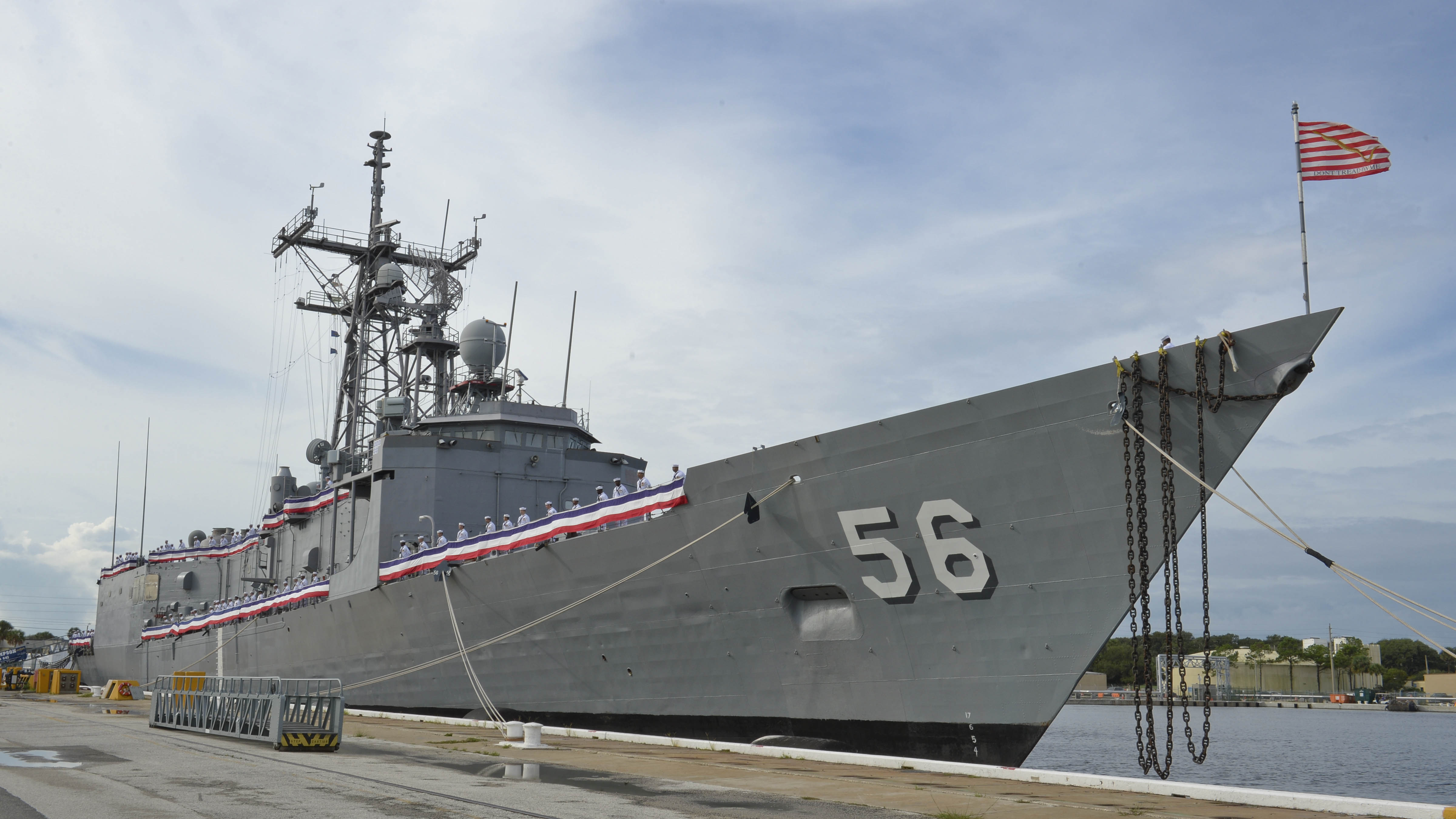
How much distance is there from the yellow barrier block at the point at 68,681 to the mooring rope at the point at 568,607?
2459cm

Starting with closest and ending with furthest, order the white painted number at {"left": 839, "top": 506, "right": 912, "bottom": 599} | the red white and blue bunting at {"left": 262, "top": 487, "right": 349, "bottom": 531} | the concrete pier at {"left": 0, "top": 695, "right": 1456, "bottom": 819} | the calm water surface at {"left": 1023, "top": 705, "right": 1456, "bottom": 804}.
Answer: the concrete pier at {"left": 0, "top": 695, "right": 1456, "bottom": 819}, the white painted number at {"left": 839, "top": 506, "right": 912, "bottom": 599}, the calm water surface at {"left": 1023, "top": 705, "right": 1456, "bottom": 804}, the red white and blue bunting at {"left": 262, "top": 487, "right": 349, "bottom": 531}

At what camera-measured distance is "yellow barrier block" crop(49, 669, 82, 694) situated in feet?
120

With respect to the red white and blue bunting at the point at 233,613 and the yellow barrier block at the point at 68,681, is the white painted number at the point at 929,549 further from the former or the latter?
the yellow barrier block at the point at 68,681

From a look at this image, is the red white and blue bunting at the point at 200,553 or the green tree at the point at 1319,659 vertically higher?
the red white and blue bunting at the point at 200,553

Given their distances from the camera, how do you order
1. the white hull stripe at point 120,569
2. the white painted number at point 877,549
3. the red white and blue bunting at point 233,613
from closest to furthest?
1. the white painted number at point 877,549
2. the red white and blue bunting at point 233,613
3. the white hull stripe at point 120,569

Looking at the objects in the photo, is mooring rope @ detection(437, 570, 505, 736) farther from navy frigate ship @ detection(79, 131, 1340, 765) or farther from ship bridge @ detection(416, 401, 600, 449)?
ship bridge @ detection(416, 401, 600, 449)

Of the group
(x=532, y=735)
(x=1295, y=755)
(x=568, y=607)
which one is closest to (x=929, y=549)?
(x=532, y=735)

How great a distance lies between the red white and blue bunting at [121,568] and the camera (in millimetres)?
34875

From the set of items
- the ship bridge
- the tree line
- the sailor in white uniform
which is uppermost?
the ship bridge

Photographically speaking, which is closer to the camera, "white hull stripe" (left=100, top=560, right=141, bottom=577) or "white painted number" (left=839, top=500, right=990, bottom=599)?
"white painted number" (left=839, top=500, right=990, bottom=599)

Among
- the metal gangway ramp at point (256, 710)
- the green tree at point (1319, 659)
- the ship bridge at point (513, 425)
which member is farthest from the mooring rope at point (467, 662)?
the green tree at point (1319, 659)

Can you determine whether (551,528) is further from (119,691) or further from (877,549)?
(119,691)

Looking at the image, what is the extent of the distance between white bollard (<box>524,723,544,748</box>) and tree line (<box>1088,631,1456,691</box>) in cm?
6064

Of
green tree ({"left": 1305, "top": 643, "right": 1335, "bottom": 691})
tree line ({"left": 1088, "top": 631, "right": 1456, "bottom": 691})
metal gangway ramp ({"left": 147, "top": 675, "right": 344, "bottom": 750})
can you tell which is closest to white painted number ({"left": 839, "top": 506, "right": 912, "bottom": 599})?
metal gangway ramp ({"left": 147, "top": 675, "right": 344, "bottom": 750})
